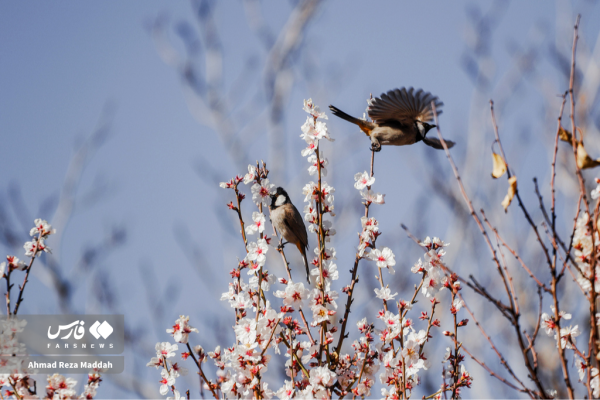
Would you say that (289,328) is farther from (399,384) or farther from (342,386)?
(399,384)

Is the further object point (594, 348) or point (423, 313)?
point (423, 313)

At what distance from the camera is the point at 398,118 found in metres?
3.09

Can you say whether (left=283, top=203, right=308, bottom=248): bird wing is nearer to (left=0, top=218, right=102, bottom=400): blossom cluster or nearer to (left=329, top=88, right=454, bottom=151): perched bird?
(left=329, top=88, right=454, bottom=151): perched bird

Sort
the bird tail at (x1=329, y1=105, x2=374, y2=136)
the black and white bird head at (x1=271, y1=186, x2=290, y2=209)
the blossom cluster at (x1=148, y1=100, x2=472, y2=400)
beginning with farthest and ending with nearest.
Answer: the black and white bird head at (x1=271, y1=186, x2=290, y2=209)
the bird tail at (x1=329, y1=105, x2=374, y2=136)
the blossom cluster at (x1=148, y1=100, x2=472, y2=400)

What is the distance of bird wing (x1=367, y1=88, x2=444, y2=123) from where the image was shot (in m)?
2.90

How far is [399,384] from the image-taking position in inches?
78.7

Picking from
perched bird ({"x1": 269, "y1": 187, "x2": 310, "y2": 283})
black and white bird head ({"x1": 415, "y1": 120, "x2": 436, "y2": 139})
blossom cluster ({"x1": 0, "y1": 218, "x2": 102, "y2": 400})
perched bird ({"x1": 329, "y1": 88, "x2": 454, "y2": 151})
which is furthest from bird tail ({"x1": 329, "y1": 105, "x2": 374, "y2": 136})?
blossom cluster ({"x1": 0, "y1": 218, "x2": 102, "y2": 400})

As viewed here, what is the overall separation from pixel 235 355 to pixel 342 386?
0.45 m

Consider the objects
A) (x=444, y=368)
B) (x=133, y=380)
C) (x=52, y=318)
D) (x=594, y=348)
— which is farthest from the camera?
(x=133, y=380)

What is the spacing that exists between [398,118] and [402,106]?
0.10 metres

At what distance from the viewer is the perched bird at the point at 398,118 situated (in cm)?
292

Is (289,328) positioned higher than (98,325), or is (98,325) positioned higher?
(98,325)

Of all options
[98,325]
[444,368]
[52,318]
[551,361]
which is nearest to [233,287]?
[444,368]

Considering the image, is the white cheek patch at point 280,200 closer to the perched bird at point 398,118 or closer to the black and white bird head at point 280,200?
the black and white bird head at point 280,200
